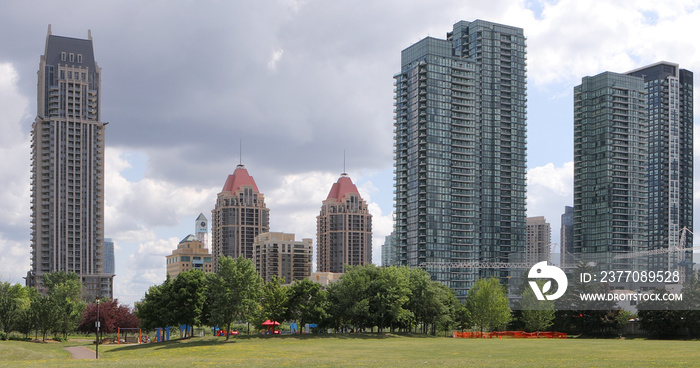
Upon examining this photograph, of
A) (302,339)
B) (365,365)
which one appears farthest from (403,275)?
(365,365)

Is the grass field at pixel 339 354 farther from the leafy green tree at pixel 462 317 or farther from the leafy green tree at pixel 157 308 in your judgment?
the leafy green tree at pixel 462 317

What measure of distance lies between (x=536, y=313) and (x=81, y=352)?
70491 mm

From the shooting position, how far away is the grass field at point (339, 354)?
54281 mm

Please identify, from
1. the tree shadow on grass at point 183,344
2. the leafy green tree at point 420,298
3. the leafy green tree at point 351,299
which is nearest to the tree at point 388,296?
the leafy green tree at point 351,299

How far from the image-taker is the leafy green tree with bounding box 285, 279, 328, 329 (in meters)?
110

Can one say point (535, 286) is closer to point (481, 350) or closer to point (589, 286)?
point (589, 286)

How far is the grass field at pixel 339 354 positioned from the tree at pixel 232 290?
12.0ft

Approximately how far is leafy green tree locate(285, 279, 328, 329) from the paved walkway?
100ft

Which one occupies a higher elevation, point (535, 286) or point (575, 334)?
point (535, 286)

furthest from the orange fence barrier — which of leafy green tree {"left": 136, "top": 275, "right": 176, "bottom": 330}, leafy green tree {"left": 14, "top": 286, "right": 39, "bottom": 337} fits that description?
leafy green tree {"left": 14, "top": 286, "right": 39, "bottom": 337}

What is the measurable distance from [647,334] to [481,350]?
45769 millimetres

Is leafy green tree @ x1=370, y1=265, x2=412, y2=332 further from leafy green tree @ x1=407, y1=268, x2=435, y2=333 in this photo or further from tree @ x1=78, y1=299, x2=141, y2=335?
tree @ x1=78, y1=299, x2=141, y2=335

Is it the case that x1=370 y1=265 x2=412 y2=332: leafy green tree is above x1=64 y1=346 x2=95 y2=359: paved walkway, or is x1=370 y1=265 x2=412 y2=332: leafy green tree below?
above

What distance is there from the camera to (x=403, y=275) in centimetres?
11750
